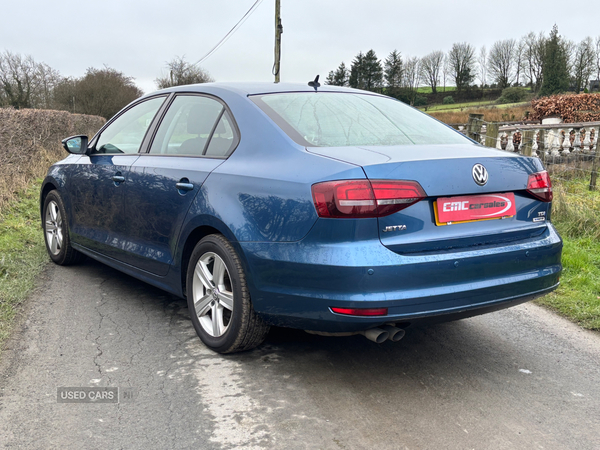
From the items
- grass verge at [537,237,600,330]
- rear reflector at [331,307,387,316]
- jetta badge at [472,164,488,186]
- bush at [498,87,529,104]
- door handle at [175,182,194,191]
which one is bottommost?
grass verge at [537,237,600,330]

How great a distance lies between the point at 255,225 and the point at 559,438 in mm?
1735

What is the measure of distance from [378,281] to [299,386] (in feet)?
2.71

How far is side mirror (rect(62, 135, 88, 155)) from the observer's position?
5.04m

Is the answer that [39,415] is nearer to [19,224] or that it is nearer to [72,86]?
[19,224]

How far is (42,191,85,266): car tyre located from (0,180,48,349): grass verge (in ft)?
0.66

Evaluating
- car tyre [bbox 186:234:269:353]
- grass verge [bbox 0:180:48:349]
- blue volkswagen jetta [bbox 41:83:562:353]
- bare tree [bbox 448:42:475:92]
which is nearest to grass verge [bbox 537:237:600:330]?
blue volkswagen jetta [bbox 41:83:562:353]

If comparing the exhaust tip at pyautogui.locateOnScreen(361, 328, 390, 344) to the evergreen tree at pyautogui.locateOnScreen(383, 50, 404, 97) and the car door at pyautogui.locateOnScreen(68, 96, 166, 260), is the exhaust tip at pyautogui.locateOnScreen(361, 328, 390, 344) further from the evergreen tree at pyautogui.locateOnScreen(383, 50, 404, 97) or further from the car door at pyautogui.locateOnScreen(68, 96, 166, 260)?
the evergreen tree at pyautogui.locateOnScreen(383, 50, 404, 97)

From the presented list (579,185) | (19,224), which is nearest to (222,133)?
(19,224)

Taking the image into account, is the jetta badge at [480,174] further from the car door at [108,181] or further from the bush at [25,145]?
the bush at [25,145]

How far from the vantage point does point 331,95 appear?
151 inches

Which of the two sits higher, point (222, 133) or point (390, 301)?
point (222, 133)

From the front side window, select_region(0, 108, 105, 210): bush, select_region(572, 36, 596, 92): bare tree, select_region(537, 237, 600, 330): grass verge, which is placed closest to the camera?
select_region(537, 237, 600, 330): grass verge

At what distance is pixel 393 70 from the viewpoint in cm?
8238

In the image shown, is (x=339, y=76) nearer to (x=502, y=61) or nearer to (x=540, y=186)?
(x=502, y=61)
